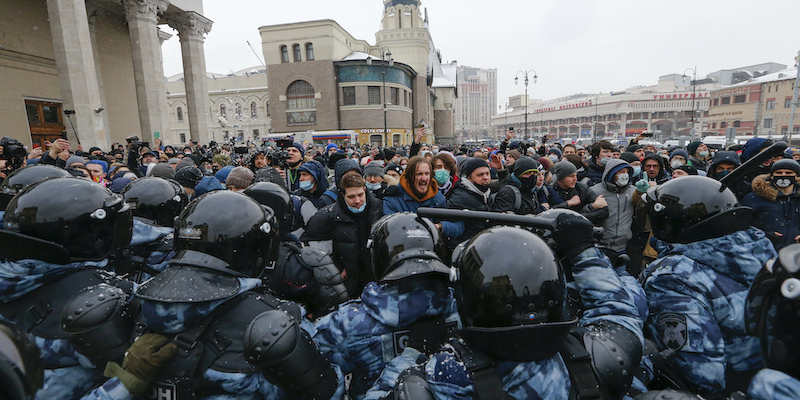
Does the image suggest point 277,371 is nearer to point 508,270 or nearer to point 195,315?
point 195,315

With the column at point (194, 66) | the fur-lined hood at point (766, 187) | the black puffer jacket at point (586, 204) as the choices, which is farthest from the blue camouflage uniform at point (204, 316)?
the column at point (194, 66)

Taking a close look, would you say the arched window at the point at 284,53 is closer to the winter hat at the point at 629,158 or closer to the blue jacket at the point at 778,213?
the winter hat at the point at 629,158

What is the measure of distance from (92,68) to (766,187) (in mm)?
20763

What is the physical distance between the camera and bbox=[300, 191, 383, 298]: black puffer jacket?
3.47m

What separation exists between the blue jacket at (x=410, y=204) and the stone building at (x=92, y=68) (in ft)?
53.2

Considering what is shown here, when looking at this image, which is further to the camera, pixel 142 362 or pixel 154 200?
pixel 154 200

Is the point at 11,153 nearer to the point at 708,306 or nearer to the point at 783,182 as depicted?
the point at 708,306

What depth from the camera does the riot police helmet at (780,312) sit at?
3.16 ft

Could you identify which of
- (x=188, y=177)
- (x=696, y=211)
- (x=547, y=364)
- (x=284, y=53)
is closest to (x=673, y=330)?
(x=696, y=211)

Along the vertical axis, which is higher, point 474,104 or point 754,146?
point 474,104

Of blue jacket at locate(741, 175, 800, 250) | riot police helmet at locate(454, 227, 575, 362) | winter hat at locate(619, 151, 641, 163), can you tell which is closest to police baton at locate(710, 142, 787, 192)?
riot police helmet at locate(454, 227, 575, 362)

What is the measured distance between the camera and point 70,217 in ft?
5.98

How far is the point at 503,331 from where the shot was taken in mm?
1148

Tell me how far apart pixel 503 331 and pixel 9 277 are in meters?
2.08
